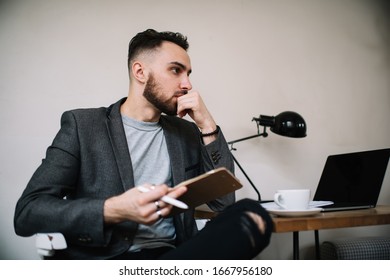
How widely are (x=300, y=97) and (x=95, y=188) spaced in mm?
1315

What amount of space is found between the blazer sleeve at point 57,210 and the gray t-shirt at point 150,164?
0.21 meters

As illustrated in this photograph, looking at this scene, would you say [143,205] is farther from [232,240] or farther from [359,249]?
[359,249]

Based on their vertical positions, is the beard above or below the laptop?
above

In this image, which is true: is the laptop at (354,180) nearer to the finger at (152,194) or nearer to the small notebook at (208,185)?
the small notebook at (208,185)

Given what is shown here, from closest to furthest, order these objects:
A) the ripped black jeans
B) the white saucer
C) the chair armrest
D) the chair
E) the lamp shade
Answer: the ripped black jeans
the chair armrest
the white saucer
the lamp shade
the chair

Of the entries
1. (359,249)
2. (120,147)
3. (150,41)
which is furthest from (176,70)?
(359,249)

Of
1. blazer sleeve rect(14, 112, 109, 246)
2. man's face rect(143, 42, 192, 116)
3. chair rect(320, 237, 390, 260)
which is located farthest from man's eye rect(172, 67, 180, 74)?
chair rect(320, 237, 390, 260)

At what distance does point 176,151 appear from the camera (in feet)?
3.98

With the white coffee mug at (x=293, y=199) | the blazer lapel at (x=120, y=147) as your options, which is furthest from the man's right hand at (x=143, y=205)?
the white coffee mug at (x=293, y=199)

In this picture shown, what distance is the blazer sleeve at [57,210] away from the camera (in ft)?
2.71

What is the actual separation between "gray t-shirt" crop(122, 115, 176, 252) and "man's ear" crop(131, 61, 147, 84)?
18 cm

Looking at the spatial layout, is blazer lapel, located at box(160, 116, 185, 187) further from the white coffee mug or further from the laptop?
the laptop

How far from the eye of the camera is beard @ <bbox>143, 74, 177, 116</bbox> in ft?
4.07
